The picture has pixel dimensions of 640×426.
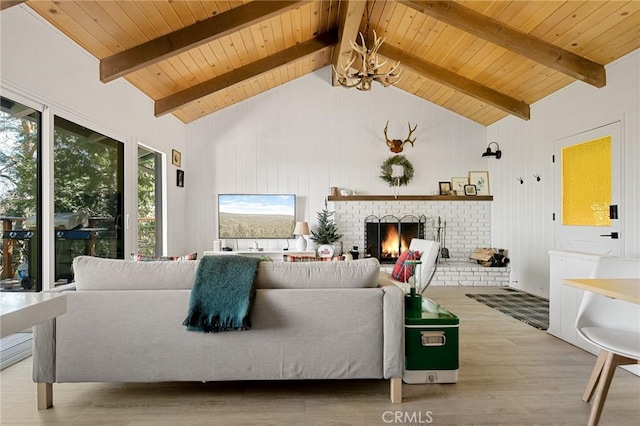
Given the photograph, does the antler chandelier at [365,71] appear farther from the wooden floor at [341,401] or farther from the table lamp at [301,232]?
the wooden floor at [341,401]

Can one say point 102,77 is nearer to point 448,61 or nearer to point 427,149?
point 448,61

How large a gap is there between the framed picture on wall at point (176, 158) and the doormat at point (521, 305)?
16.0 feet

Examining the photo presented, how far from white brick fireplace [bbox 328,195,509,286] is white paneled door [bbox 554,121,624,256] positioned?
1723mm

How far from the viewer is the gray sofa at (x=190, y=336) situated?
6.91 feet

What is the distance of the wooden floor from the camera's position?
2.01 meters

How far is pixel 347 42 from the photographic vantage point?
16.5 feet

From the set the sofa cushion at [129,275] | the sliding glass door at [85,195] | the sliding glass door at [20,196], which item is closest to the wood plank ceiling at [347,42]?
the sliding glass door at [85,195]

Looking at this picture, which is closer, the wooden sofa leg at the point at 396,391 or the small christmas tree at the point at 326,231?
the wooden sofa leg at the point at 396,391

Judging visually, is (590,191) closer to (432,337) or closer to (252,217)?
(432,337)

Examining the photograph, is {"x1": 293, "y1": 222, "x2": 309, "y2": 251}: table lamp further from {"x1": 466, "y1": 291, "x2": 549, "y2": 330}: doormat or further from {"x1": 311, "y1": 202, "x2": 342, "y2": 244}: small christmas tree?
{"x1": 466, "y1": 291, "x2": 549, "y2": 330}: doormat

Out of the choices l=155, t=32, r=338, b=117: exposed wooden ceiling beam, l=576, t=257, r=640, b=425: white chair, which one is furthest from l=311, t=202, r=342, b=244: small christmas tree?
l=576, t=257, r=640, b=425: white chair

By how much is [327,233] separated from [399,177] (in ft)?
5.28

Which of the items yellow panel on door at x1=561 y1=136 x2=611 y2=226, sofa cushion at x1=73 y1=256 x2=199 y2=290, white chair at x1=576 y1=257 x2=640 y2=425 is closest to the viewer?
white chair at x1=576 y1=257 x2=640 y2=425

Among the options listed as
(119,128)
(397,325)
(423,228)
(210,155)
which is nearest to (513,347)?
(397,325)
